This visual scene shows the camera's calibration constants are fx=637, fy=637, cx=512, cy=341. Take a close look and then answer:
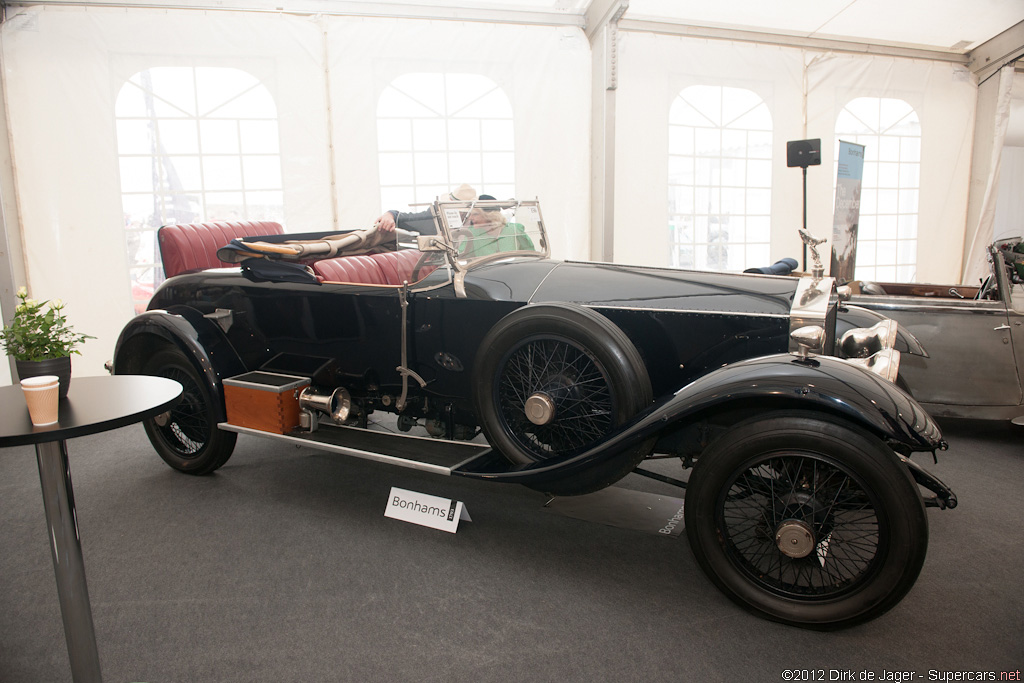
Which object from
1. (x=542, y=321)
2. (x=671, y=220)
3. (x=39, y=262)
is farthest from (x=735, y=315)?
(x=39, y=262)

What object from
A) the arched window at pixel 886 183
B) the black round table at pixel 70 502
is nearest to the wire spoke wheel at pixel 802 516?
the black round table at pixel 70 502

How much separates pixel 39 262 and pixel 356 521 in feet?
12.7

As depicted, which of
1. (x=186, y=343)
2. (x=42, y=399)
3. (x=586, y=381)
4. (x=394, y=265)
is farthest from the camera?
(x=394, y=265)

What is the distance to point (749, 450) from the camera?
2.01m

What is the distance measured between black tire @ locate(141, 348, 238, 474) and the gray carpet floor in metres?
0.18

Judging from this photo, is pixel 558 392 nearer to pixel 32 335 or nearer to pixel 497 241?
pixel 497 241

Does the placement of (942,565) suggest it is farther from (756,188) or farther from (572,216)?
(756,188)

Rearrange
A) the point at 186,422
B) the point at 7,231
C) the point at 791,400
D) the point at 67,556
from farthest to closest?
1. the point at 7,231
2. the point at 186,422
3. the point at 791,400
4. the point at 67,556

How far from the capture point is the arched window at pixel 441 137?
18.0 feet

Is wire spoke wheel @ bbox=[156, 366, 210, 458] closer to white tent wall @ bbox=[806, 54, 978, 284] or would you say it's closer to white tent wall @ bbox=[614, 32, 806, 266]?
white tent wall @ bbox=[614, 32, 806, 266]

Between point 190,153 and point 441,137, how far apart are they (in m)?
2.06

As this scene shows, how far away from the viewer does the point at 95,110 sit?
193 inches

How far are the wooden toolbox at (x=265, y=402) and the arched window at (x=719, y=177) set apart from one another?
168 inches

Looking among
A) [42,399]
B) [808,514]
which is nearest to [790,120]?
[808,514]
